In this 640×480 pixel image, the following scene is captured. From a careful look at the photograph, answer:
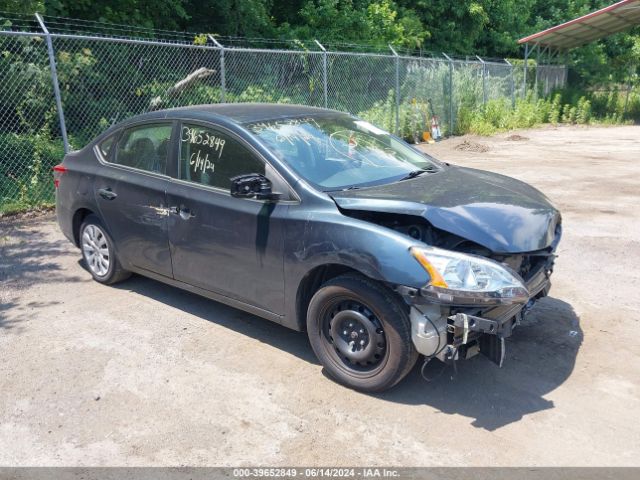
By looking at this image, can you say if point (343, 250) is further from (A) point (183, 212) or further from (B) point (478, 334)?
(A) point (183, 212)

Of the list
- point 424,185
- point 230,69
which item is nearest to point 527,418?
point 424,185

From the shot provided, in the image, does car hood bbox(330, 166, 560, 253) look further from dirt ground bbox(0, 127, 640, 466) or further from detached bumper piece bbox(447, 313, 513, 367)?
dirt ground bbox(0, 127, 640, 466)

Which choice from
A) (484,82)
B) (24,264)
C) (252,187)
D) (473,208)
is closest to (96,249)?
(24,264)

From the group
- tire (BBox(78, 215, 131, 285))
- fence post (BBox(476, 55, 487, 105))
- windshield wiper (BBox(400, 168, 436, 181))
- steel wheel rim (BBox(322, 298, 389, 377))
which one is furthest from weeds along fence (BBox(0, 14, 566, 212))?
steel wheel rim (BBox(322, 298, 389, 377))

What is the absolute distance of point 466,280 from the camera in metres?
3.32

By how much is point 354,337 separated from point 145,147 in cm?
262

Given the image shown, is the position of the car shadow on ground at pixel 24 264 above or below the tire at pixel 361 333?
below

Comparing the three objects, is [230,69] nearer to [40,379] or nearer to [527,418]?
[40,379]

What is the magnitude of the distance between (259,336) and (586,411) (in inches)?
91.5

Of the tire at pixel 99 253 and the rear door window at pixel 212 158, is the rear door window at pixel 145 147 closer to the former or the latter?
the rear door window at pixel 212 158

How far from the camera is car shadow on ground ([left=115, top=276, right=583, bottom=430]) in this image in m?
3.61

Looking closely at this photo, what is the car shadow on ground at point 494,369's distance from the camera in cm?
361

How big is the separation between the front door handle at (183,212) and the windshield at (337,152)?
0.80 meters

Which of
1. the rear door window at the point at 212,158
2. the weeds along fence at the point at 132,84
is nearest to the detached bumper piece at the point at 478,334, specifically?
the rear door window at the point at 212,158
